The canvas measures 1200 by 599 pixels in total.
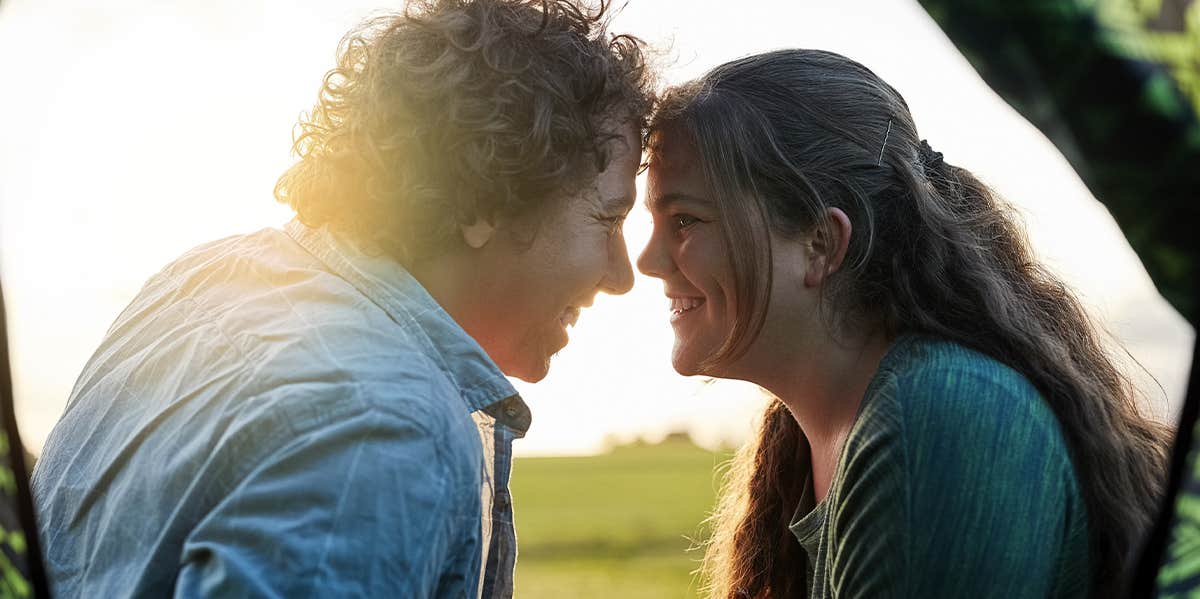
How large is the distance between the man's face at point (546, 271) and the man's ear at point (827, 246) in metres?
0.51

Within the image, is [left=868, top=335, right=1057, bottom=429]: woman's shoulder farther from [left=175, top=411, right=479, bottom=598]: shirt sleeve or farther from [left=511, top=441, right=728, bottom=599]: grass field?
[left=511, top=441, right=728, bottom=599]: grass field

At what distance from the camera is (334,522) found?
1486mm

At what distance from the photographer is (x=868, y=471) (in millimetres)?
2361

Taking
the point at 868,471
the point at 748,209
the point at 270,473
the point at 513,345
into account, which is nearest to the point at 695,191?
the point at 748,209

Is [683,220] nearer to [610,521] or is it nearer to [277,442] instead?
Answer: [277,442]

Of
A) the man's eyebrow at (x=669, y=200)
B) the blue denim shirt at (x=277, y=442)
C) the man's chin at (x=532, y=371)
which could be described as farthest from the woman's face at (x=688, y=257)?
the blue denim shirt at (x=277, y=442)

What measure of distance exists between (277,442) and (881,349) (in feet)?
5.57

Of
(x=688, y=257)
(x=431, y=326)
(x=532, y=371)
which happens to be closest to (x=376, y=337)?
(x=431, y=326)

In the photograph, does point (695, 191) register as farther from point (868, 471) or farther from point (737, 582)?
point (737, 582)

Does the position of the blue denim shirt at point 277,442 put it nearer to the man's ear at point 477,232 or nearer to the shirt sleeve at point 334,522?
the shirt sleeve at point 334,522

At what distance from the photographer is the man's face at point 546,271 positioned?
2.46 metres

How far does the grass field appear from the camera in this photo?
12.6 meters

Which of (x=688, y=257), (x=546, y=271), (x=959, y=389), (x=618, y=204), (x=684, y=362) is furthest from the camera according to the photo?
(x=684, y=362)

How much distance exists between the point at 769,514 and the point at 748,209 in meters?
1.01
